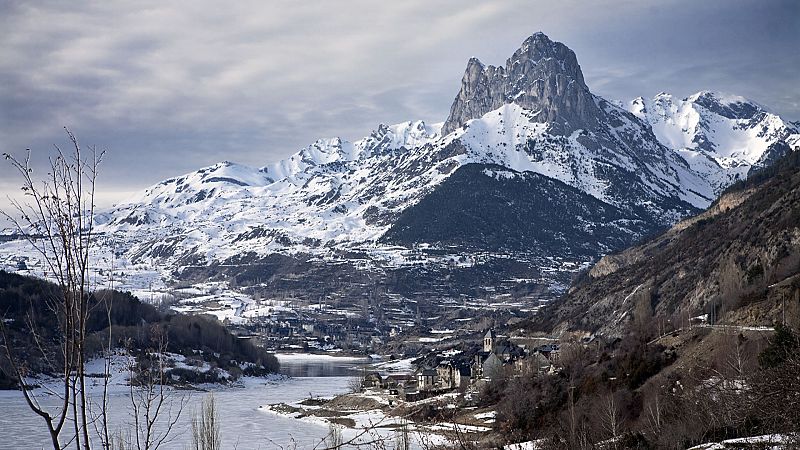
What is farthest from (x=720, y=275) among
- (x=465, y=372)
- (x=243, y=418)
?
(x=243, y=418)

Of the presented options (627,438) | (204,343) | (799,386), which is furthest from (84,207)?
(204,343)

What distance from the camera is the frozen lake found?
1975 inches

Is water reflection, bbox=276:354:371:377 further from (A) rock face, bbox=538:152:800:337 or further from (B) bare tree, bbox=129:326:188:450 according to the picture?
(B) bare tree, bbox=129:326:188:450

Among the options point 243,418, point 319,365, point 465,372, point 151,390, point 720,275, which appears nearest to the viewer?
point 151,390

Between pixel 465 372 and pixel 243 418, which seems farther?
pixel 465 372

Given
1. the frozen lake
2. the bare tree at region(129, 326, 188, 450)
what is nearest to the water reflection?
the frozen lake

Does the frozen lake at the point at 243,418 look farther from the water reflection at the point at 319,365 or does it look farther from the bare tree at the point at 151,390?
the bare tree at the point at 151,390

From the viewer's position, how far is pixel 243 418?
219ft

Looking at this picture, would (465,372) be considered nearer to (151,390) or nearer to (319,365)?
(319,365)

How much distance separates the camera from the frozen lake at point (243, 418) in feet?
165

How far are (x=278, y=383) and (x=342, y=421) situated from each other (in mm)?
48762

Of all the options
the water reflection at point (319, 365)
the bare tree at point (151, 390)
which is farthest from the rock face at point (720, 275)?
the water reflection at point (319, 365)

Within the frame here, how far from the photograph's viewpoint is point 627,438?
27250 millimetres

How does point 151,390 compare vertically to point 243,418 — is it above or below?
above
